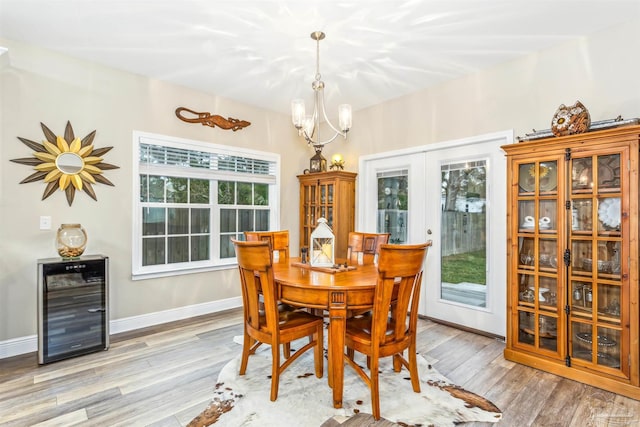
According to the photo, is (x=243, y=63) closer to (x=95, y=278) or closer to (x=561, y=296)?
(x=95, y=278)

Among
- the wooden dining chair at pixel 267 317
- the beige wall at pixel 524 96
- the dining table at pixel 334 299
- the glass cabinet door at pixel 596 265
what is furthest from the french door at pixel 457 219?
the wooden dining chair at pixel 267 317

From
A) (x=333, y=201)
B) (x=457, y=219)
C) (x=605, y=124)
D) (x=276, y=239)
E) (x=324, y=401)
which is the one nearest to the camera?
(x=324, y=401)

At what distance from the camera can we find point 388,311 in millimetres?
2049

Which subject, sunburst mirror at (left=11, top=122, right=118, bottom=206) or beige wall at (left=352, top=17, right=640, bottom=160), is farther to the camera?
sunburst mirror at (left=11, top=122, right=118, bottom=206)

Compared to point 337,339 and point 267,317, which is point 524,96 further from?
point 267,317

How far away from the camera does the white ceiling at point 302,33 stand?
242 centimetres

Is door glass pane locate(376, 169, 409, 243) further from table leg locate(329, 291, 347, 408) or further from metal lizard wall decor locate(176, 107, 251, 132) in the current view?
table leg locate(329, 291, 347, 408)

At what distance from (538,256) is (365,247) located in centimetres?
145

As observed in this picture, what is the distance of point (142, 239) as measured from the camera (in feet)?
12.0

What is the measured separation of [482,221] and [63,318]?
4120mm

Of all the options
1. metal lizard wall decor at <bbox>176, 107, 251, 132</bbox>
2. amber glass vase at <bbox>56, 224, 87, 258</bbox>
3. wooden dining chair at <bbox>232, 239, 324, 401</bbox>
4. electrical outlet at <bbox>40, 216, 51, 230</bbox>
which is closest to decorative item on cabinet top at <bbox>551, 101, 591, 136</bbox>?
wooden dining chair at <bbox>232, 239, 324, 401</bbox>

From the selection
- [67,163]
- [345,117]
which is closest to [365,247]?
[345,117]

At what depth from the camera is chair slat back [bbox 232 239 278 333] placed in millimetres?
2125

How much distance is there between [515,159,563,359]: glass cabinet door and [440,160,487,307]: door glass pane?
70 centimetres
